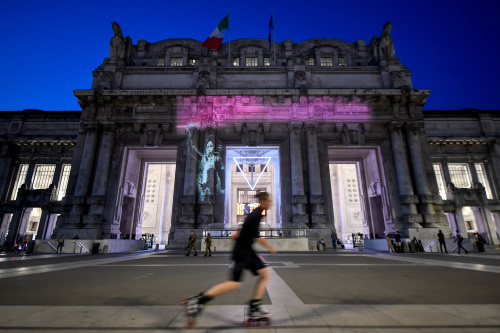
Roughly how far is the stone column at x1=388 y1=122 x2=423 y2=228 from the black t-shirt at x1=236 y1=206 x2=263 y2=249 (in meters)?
20.4

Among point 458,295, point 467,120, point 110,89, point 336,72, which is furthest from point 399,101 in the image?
point 110,89

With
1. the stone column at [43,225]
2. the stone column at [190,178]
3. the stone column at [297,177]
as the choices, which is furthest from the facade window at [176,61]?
the stone column at [43,225]

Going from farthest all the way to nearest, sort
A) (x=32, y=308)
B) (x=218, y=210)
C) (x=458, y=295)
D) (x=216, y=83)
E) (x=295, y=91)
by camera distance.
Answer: (x=216, y=83) < (x=295, y=91) < (x=218, y=210) < (x=458, y=295) < (x=32, y=308)

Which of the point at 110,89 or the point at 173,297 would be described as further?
the point at 110,89

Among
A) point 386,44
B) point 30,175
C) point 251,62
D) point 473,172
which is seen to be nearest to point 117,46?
point 251,62

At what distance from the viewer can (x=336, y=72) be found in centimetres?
2434

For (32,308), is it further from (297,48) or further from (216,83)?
(297,48)

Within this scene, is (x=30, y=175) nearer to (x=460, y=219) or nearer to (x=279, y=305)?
(x=279, y=305)

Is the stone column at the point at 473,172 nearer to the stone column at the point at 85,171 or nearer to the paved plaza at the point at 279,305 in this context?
the paved plaza at the point at 279,305

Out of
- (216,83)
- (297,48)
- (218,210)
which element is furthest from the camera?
(297,48)

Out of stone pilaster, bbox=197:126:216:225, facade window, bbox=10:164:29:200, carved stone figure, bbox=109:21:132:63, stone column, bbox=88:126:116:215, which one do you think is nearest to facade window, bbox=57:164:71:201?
facade window, bbox=10:164:29:200

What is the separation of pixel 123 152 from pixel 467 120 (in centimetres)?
3853

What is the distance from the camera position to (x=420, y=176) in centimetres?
2069

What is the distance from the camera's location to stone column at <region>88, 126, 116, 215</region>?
65.6 feet
